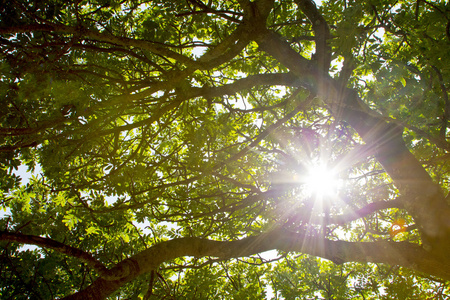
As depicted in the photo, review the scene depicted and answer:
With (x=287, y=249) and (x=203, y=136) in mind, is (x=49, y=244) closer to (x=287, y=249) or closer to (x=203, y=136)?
(x=203, y=136)

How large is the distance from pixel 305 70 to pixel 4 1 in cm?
371

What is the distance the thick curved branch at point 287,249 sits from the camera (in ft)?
8.59

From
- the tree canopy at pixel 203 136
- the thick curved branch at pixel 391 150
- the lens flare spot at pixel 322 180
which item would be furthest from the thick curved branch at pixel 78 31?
the lens flare spot at pixel 322 180

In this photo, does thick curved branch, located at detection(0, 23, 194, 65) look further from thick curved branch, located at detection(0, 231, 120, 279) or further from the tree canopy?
thick curved branch, located at detection(0, 231, 120, 279)

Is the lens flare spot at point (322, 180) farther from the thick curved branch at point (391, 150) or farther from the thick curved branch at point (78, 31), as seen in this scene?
the thick curved branch at point (78, 31)

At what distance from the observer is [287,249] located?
10.9 ft

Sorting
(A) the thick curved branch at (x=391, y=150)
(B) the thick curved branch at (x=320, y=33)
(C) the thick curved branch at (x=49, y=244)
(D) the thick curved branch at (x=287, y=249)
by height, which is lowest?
(C) the thick curved branch at (x=49, y=244)

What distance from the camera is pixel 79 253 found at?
1972mm

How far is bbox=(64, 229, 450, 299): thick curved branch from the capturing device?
262cm

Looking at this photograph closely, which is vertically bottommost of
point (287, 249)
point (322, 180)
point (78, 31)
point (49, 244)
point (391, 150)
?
point (49, 244)

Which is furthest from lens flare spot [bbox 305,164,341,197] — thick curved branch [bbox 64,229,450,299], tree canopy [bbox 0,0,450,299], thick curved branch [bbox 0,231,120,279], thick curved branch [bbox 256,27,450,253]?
thick curved branch [bbox 0,231,120,279]

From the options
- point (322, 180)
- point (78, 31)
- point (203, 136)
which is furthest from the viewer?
point (322, 180)

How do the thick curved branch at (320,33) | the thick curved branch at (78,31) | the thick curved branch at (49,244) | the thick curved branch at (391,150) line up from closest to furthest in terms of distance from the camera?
the thick curved branch at (49,244) < the thick curved branch at (78,31) < the thick curved branch at (391,150) < the thick curved branch at (320,33)

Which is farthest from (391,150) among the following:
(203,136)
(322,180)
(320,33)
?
(203,136)
